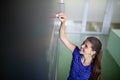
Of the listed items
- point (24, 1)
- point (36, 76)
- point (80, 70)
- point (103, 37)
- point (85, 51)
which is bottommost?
point (103, 37)

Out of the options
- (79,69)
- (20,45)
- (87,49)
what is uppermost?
(20,45)

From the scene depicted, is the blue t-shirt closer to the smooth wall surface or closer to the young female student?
the young female student

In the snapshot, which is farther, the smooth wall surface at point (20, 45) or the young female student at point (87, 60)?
the young female student at point (87, 60)

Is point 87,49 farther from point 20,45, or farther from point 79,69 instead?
point 20,45

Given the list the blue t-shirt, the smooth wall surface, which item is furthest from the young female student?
the smooth wall surface

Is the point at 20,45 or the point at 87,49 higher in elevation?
the point at 20,45

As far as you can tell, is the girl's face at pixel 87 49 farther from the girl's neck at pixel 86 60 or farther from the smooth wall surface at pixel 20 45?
the smooth wall surface at pixel 20 45

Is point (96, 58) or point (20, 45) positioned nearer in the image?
point (20, 45)

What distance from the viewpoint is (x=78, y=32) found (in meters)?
4.78

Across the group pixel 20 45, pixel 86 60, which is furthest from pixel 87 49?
pixel 20 45

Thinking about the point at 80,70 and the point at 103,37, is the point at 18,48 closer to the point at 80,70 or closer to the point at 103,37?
the point at 80,70

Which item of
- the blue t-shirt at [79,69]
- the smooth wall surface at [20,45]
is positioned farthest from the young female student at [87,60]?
the smooth wall surface at [20,45]

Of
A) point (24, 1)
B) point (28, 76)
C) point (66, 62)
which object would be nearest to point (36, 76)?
point (28, 76)

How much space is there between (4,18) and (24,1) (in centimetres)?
8
